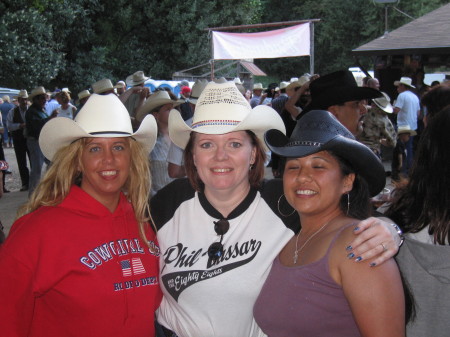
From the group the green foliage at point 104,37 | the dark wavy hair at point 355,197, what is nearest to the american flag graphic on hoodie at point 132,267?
the dark wavy hair at point 355,197

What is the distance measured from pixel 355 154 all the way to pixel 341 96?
7.14 feet

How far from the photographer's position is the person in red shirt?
7.21ft

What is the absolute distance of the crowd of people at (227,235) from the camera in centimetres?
194

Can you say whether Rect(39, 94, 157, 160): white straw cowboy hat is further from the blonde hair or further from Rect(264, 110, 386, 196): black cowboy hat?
Rect(264, 110, 386, 196): black cowboy hat

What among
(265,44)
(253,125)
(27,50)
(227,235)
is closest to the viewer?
(227,235)

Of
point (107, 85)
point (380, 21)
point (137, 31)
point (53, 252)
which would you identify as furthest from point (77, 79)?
point (53, 252)

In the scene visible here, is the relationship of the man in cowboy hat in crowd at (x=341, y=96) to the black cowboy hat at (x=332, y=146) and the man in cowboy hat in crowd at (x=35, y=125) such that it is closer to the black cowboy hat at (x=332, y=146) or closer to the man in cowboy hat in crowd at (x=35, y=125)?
the black cowboy hat at (x=332, y=146)

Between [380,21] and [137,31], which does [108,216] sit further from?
[380,21]

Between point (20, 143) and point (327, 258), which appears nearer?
point (327, 258)

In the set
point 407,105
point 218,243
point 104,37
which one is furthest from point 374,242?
point 104,37

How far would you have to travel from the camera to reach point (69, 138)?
2588 millimetres

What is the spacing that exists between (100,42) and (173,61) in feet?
13.1

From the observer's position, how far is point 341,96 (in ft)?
13.6

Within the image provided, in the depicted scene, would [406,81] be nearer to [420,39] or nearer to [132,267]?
[420,39]
